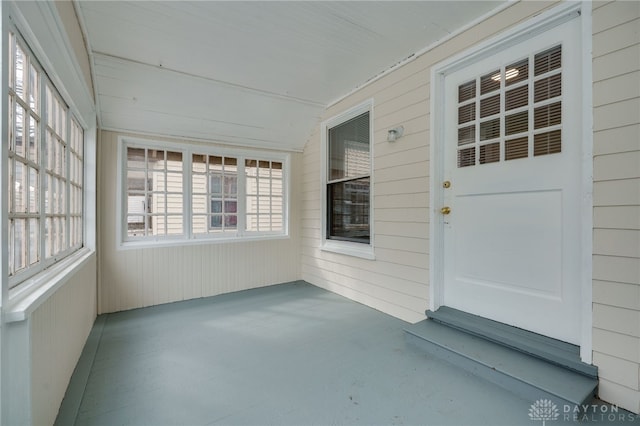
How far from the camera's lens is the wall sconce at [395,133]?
302cm

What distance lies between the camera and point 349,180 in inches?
154

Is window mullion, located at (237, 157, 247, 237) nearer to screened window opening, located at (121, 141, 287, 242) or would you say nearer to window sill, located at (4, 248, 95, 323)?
screened window opening, located at (121, 141, 287, 242)

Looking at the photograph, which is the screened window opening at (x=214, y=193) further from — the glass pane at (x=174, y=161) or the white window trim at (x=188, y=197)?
the glass pane at (x=174, y=161)

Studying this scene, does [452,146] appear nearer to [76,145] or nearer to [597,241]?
[597,241]

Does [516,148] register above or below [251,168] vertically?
below

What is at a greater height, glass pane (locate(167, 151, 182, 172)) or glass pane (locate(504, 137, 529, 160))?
glass pane (locate(167, 151, 182, 172))

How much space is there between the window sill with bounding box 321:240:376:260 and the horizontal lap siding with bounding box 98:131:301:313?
2.66 feet

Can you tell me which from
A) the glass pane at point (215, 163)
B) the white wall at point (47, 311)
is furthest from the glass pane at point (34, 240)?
the glass pane at point (215, 163)

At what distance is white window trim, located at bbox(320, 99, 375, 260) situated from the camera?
11.2ft

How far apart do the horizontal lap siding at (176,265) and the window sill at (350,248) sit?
81 cm

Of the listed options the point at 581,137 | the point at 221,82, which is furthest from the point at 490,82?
the point at 221,82

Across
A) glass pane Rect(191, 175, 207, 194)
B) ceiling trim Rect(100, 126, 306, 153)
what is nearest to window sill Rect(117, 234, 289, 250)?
glass pane Rect(191, 175, 207, 194)

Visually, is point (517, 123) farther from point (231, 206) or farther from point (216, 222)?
point (216, 222)

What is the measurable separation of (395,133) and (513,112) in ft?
3.53
